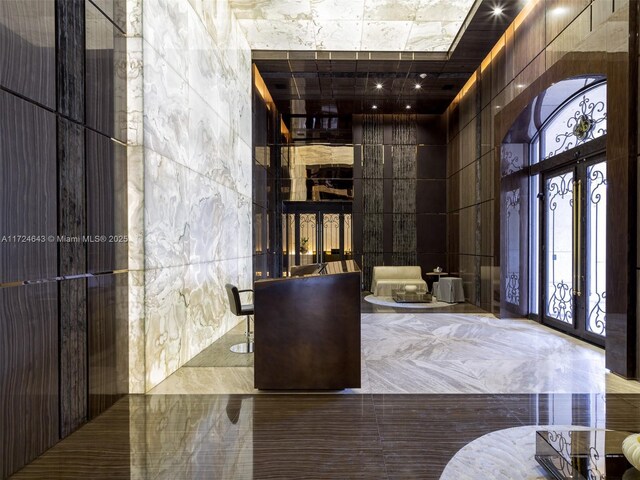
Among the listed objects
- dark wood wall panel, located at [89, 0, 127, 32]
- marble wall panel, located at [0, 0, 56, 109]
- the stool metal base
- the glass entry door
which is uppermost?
dark wood wall panel, located at [89, 0, 127, 32]

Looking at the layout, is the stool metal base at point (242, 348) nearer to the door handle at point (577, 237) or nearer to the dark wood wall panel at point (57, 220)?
the dark wood wall panel at point (57, 220)

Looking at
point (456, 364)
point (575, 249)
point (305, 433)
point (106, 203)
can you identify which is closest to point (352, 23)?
point (575, 249)

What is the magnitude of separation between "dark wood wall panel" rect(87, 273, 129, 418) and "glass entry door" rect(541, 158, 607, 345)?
5.44 m

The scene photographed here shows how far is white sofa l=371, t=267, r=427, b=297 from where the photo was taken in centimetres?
898

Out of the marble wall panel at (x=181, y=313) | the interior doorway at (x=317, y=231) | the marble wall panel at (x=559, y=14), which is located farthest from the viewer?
the interior doorway at (x=317, y=231)

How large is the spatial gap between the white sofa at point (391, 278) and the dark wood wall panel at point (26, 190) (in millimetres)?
7294

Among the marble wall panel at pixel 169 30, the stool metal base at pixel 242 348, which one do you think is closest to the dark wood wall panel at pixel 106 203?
the marble wall panel at pixel 169 30

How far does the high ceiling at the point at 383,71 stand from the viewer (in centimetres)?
595

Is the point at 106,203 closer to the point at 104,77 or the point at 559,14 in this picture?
the point at 104,77

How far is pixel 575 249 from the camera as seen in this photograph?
5.29 m

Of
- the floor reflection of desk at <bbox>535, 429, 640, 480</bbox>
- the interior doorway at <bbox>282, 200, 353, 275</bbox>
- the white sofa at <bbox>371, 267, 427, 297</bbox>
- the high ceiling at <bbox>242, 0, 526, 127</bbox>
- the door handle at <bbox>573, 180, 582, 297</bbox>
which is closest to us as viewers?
the floor reflection of desk at <bbox>535, 429, 640, 480</bbox>

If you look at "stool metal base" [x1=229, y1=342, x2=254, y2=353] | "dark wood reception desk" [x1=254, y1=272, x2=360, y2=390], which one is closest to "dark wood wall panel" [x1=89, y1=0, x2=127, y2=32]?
"dark wood reception desk" [x1=254, y1=272, x2=360, y2=390]

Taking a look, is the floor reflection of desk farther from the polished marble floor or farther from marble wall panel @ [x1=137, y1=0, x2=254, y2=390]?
marble wall panel @ [x1=137, y1=0, x2=254, y2=390]

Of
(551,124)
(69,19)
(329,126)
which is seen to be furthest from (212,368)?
(329,126)
